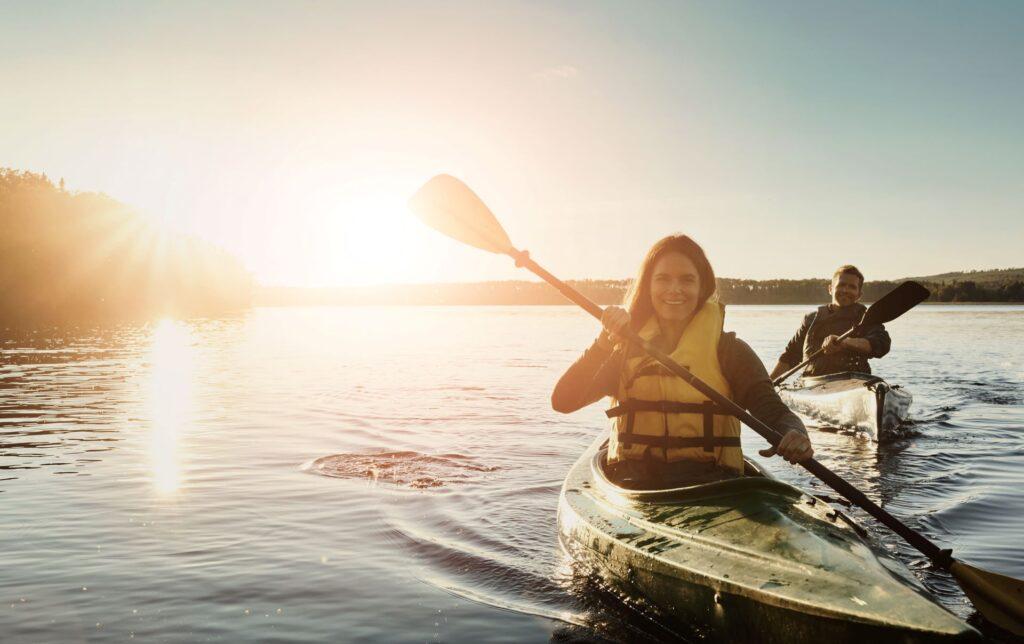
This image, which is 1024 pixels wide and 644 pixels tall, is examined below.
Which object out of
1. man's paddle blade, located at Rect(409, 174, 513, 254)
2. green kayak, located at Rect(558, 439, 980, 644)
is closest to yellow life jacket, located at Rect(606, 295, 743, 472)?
green kayak, located at Rect(558, 439, 980, 644)

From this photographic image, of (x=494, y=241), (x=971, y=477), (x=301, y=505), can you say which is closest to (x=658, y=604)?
(x=494, y=241)

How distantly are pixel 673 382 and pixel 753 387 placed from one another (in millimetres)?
499

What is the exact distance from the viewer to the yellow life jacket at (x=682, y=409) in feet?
14.3

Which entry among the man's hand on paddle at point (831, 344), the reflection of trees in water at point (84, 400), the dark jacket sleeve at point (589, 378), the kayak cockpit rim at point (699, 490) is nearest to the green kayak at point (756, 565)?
the kayak cockpit rim at point (699, 490)

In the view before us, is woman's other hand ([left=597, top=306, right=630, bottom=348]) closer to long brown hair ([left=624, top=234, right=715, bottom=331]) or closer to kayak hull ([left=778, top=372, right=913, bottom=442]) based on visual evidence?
long brown hair ([left=624, top=234, right=715, bottom=331])

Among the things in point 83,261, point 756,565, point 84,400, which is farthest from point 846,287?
point 83,261

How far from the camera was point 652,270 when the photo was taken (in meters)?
4.62

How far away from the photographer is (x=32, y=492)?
662 centimetres

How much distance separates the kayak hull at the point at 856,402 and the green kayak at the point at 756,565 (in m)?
6.50

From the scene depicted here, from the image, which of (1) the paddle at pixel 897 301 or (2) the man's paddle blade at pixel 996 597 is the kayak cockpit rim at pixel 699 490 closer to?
(2) the man's paddle blade at pixel 996 597

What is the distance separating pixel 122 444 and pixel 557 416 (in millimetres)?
6930

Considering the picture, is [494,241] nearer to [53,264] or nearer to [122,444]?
[122,444]

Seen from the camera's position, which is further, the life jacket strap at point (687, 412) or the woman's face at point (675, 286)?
the woman's face at point (675, 286)

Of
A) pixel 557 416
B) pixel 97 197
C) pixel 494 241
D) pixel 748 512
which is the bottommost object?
pixel 557 416
